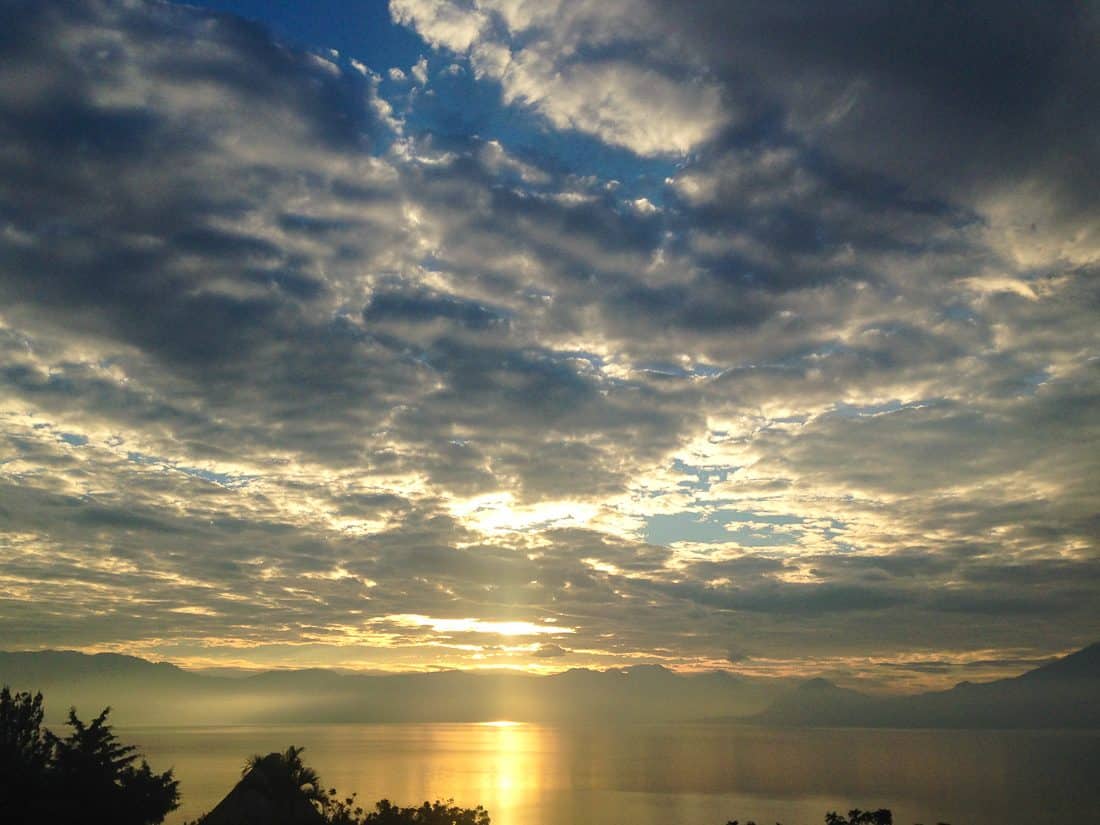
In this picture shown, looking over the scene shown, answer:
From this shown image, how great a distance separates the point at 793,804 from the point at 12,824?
424ft

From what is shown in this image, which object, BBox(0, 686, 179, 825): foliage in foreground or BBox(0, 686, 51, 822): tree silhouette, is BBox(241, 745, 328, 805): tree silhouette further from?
BBox(0, 686, 51, 822): tree silhouette

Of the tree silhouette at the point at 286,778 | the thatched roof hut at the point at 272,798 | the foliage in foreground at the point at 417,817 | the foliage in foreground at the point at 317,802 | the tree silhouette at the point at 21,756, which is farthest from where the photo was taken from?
the tree silhouette at the point at 286,778

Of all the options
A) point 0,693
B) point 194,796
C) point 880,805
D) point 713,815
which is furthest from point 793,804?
point 0,693

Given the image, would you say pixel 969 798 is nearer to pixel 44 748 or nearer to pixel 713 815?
pixel 713 815

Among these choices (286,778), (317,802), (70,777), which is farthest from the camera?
(317,802)

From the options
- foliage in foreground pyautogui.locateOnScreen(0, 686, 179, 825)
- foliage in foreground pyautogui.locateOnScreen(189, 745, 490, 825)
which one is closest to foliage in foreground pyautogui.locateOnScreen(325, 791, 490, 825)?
foliage in foreground pyautogui.locateOnScreen(189, 745, 490, 825)

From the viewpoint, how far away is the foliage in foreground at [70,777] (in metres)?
35.5

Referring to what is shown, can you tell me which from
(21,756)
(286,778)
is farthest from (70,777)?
(286,778)

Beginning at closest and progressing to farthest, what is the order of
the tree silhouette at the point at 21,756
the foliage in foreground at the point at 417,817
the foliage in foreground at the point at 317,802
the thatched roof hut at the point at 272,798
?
1. the tree silhouette at the point at 21,756
2. the foliage in foreground at the point at 417,817
3. the foliage in foreground at the point at 317,802
4. the thatched roof hut at the point at 272,798

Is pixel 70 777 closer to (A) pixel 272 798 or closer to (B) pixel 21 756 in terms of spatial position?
(B) pixel 21 756

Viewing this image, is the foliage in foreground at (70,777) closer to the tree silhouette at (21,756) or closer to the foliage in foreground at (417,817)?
the tree silhouette at (21,756)

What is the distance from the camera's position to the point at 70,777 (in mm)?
37594

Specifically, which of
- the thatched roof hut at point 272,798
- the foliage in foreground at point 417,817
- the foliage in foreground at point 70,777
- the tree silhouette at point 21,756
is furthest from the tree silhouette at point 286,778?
the tree silhouette at point 21,756

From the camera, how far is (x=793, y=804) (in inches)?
5290
